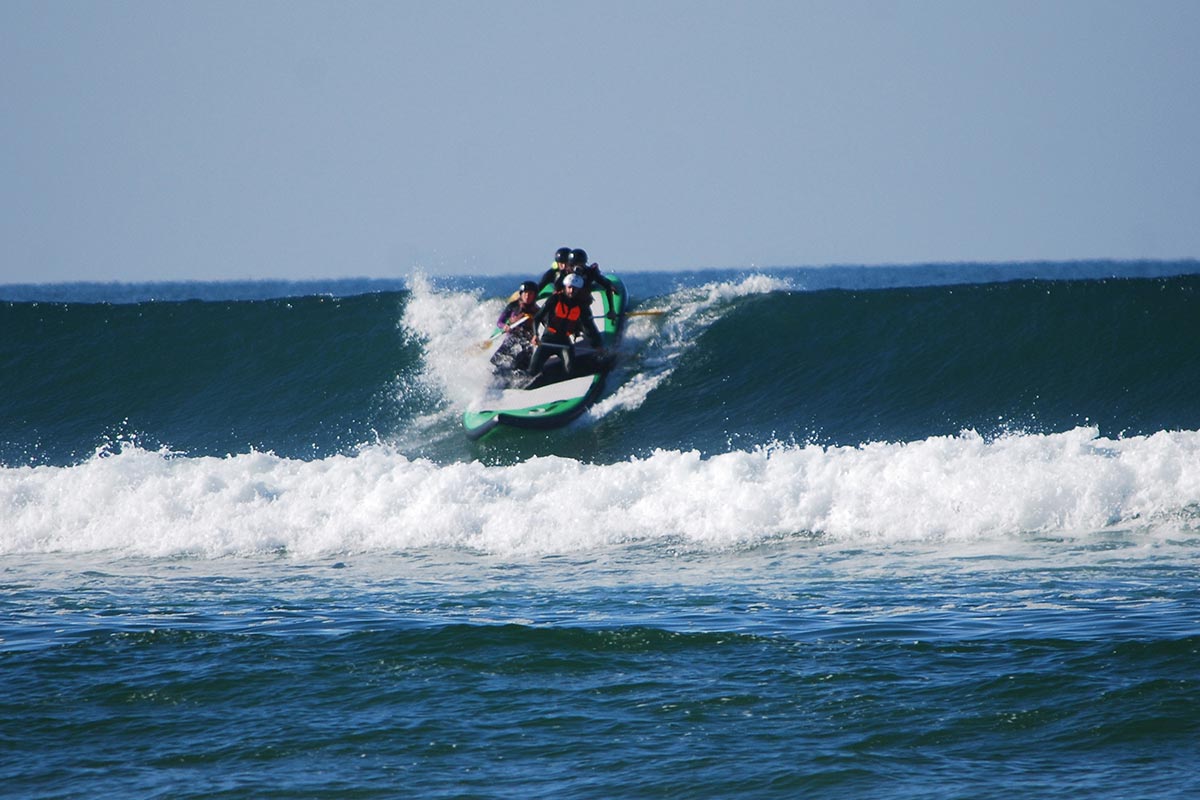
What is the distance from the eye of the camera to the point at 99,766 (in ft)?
20.2

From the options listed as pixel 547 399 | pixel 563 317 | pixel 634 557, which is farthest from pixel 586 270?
pixel 634 557

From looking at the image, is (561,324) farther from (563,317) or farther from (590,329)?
(590,329)

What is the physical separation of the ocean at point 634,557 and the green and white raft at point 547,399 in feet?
1.01

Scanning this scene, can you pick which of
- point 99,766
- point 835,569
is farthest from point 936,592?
point 99,766

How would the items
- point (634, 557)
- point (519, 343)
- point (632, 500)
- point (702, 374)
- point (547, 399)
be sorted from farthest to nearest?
point (702, 374)
point (519, 343)
point (547, 399)
point (632, 500)
point (634, 557)

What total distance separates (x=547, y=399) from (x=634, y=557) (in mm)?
5951

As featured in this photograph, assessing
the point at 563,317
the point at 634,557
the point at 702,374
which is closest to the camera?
the point at 634,557

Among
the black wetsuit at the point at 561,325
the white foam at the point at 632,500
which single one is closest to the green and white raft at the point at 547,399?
the black wetsuit at the point at 561,325

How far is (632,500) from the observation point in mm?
12109

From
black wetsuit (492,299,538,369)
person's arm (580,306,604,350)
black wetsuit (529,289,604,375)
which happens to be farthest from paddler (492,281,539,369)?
person's arm (580,306,604,350)

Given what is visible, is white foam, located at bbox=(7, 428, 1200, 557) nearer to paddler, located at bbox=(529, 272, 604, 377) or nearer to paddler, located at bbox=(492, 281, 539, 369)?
paddler, located at bbox=(529, 272, 604, 377)

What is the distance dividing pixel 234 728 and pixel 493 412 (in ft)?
31.7

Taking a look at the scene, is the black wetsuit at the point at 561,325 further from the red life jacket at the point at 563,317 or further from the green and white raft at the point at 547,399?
the green and white raft at the point at 547,399

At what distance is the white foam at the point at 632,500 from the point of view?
36.2 ft
